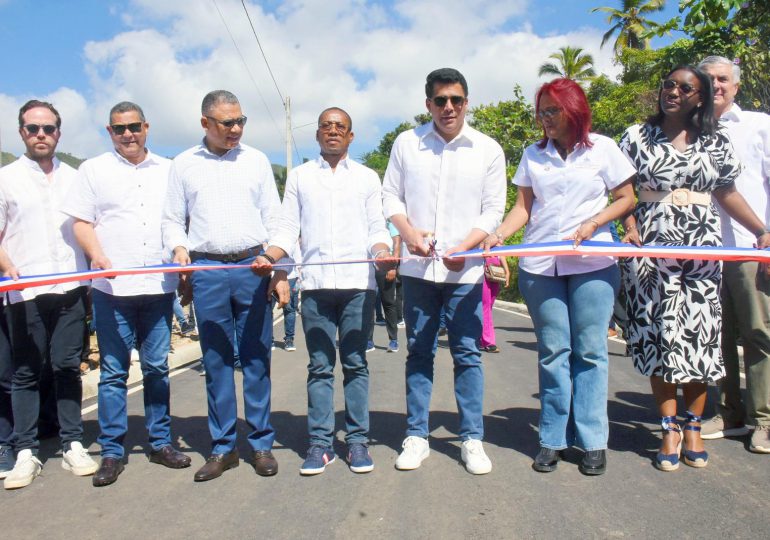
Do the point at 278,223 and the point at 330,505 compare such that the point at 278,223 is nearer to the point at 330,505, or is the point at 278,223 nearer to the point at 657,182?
the point at 330,505

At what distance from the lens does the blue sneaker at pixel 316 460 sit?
12.9 ft

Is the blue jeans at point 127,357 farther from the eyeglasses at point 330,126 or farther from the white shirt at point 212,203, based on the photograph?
the eyeglasses at point 330,126

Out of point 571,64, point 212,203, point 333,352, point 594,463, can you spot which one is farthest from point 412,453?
point 571,64

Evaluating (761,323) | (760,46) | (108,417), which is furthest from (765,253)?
(760,46)

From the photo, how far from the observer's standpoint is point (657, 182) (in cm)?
398

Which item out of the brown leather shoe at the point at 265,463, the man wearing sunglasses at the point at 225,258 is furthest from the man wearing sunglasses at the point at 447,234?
the man wearing sunglasses at the point at 225,258

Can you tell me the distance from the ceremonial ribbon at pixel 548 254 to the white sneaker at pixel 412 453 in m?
1.11

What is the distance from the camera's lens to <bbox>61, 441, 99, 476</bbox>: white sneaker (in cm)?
406

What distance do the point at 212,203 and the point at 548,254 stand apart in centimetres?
202

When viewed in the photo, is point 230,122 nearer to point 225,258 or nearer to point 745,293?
point 225,258

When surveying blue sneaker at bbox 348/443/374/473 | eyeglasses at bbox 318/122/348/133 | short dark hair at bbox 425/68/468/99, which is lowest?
blue sneaker at bbox 348/443/374/473

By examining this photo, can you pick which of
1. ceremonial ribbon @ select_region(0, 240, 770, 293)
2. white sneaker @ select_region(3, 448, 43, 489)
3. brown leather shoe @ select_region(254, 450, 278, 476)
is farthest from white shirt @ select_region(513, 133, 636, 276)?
white sneaker @ select_region(3, 448, 43, 489)

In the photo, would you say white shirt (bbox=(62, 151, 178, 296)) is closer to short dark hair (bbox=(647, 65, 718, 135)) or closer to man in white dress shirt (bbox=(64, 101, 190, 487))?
man in white dress shirt (bbox=(64, 101, 190, 487))

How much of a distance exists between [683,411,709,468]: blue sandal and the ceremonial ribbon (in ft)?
3.11
